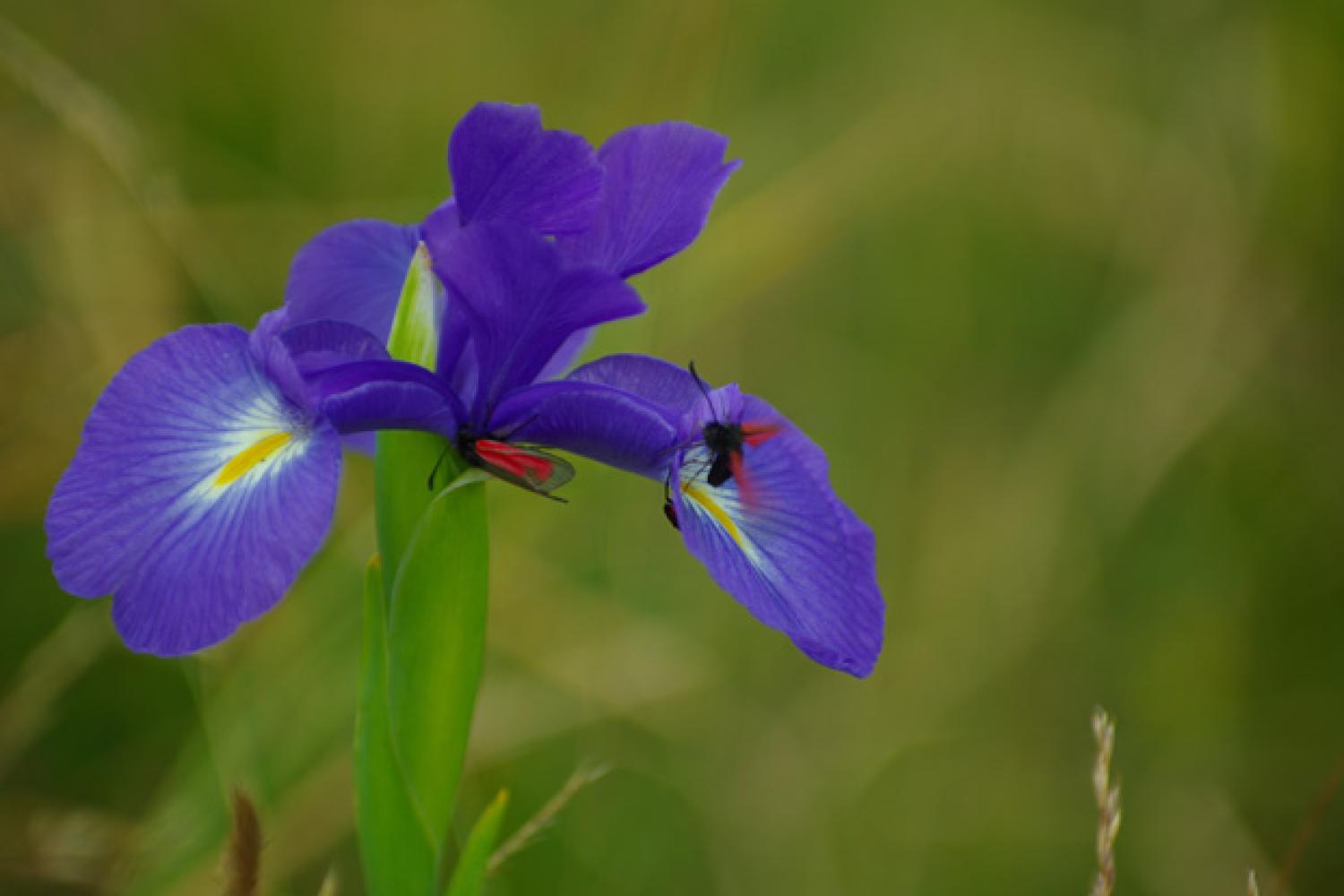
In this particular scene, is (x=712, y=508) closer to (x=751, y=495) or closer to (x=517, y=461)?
(x=751, y=495)

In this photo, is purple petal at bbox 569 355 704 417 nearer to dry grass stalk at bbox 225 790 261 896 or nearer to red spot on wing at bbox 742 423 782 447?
red spot on wing at bbox 742 423 782 447

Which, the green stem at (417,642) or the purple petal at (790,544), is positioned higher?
the purple petal at (790,544)

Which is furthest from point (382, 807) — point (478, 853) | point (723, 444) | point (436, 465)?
point (723, 444)

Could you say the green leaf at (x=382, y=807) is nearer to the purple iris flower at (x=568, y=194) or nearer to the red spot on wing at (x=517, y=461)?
the red spot on wing at (x=517, y=461)

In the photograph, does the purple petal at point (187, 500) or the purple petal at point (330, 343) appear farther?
the purple petal at point (330, 343)

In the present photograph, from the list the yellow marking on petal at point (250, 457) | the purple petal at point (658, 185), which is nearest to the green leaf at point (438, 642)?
the yellow marking on petal at point (250, 457)

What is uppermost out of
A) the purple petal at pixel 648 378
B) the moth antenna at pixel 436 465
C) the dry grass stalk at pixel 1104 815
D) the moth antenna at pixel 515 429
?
the purple petal at pixel 648 378

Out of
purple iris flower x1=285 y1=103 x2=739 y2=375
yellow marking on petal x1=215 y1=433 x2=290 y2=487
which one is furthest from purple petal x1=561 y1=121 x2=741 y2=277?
yellow marking on petal x1=215 y1=433 x2=290 y2=487

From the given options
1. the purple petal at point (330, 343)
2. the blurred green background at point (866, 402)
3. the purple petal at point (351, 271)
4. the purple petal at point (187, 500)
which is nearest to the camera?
the purple petal at point (187, 500)
